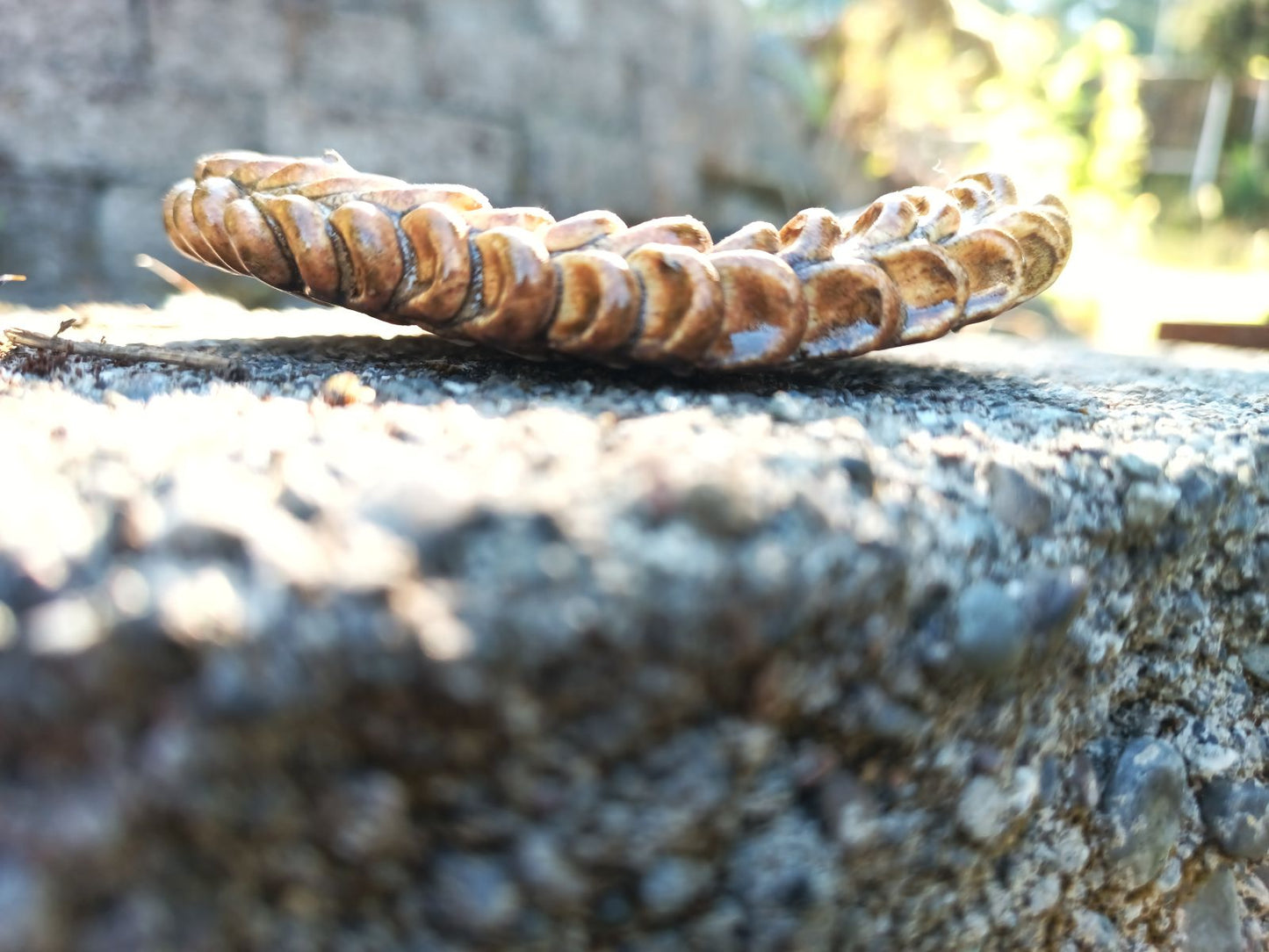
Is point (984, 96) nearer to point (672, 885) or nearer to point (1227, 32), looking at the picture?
point (1227, 32)

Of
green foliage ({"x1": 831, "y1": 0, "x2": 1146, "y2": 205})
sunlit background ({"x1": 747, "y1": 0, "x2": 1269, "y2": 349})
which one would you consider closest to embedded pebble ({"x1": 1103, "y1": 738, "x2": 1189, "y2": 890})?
green foliage ({"x1": 831, "y1": 0, "x2": 1146, "y2": 205})

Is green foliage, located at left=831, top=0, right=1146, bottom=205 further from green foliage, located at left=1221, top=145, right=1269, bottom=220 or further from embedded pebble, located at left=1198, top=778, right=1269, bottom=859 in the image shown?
green foliage, located at left=1221, top=145, right=1269, bottom=220

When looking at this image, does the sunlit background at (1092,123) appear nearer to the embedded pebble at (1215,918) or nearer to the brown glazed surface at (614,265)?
the brown glazed surface at (614,265)

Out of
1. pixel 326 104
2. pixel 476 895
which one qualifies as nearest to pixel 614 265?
pixel 476 895

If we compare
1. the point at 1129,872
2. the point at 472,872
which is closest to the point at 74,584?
the point at 472,872

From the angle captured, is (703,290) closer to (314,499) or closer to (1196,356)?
(314,499)
